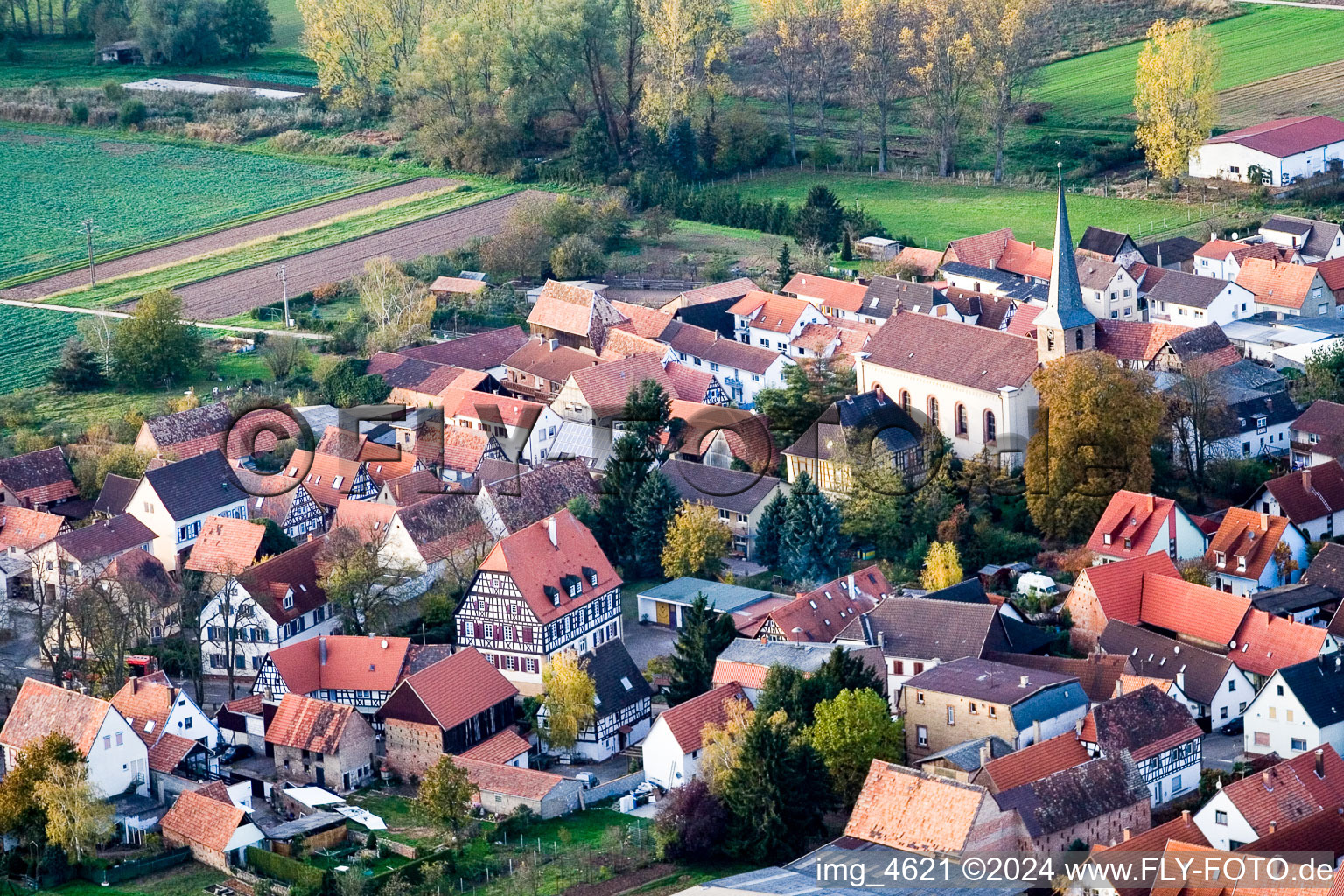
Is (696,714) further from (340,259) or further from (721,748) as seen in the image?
(340,259)

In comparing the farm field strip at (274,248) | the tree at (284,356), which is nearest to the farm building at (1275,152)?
the farm field strip at (274,248)

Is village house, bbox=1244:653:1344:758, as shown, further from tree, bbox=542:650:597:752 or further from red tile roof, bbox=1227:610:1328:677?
tree, bbox=542:650:597:752

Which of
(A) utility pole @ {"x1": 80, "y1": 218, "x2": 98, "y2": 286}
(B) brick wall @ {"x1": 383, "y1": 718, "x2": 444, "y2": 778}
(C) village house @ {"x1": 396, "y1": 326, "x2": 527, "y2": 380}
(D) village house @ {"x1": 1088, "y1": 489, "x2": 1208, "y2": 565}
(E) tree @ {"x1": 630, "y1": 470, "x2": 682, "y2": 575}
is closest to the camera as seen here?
(B) brick wall @ {"x1": 383, "y1": 718, "x2": 444, "y2": 778}

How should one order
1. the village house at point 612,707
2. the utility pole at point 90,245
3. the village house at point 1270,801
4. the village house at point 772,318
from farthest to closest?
the utility pole at point 90,245, the village house at point 772,318, the village house at point 612,707, the village house at point 1270,801

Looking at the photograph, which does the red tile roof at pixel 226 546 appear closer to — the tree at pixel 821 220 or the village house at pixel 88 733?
the village house at pixel 88 733

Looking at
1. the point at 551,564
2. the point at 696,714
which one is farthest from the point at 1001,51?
the point at 696,714

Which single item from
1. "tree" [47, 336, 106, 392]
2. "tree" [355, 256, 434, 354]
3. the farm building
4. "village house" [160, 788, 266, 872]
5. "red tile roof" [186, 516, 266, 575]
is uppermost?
the farm building

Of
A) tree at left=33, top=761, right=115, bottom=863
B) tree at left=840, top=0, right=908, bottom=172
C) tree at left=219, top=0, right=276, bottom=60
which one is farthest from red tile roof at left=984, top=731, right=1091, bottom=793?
tree at left=219, top=0, right=276, bottom=60
